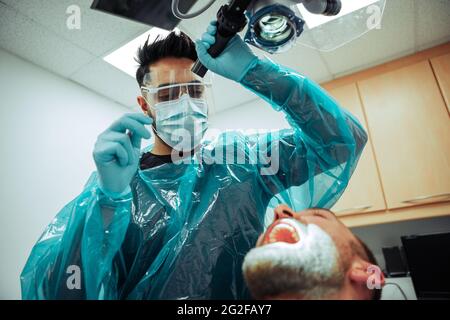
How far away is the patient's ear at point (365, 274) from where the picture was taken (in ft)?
1.36

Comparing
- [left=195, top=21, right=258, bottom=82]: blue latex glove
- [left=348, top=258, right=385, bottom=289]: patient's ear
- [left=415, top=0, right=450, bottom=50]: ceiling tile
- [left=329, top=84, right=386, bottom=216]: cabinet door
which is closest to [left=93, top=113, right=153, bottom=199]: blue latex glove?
[left=195, top=21, right=258, bottom=82]: blue latex glove

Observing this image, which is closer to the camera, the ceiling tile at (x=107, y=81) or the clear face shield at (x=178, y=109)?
the clear face shield at (x=178, y=109)

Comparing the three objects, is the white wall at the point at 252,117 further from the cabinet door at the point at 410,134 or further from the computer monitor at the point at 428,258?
the computer monitor at the point at 428,258

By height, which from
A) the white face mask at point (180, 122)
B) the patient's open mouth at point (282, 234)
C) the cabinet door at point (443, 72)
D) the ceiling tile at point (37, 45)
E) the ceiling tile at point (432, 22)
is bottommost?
the patient's open mouth at point (282, 234)

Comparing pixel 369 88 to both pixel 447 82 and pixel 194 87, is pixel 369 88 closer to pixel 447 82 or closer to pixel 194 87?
pixel 447 82

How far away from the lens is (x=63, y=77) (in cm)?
161

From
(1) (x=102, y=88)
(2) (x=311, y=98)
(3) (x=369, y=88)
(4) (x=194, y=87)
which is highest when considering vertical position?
(1) (x=102, y=88)

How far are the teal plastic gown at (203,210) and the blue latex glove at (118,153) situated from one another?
27 mm

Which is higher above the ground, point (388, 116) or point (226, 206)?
point (388, 116)

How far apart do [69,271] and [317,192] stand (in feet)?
1.74

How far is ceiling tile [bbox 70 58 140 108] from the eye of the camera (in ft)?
5.26

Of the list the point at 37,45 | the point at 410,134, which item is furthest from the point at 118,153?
the point at 410,134

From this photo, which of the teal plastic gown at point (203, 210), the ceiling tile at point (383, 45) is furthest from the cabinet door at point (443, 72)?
the teal plastic gown at point (203, 210)

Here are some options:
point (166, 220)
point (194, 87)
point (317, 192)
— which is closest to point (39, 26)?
point (194, 87)
